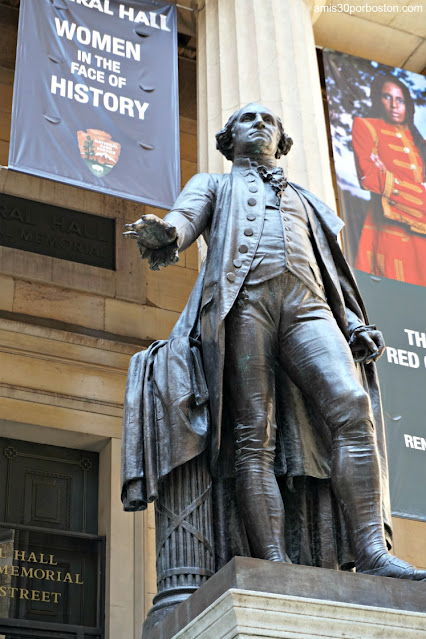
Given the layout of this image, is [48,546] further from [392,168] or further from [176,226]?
[176,226]

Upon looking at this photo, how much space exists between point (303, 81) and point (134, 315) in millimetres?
4015

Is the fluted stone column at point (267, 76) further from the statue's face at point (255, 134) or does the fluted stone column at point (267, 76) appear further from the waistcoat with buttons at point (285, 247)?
the waistcoat with buttons at point (285, 247)

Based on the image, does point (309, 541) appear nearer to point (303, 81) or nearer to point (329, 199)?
point (329, 199)

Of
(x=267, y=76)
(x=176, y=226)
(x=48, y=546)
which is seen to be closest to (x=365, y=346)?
(x=176, y=226)

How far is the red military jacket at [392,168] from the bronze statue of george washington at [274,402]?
473 cm

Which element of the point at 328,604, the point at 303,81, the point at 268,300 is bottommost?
the point at 328,604

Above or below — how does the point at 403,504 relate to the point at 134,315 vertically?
below

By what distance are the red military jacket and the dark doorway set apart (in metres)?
4.29

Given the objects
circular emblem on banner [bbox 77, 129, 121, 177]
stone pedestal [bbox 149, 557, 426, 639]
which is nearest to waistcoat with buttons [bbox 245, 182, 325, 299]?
stone pedestal [bbox 149, 557, 426, 639]

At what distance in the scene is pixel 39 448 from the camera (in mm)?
11023

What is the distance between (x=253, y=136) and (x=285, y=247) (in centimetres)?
77

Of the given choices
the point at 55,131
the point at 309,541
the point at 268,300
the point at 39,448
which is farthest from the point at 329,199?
the point at 39,448

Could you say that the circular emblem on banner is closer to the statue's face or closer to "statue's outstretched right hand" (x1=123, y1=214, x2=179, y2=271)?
the statue's face

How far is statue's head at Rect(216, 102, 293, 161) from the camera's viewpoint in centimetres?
521
